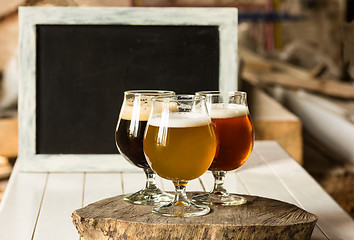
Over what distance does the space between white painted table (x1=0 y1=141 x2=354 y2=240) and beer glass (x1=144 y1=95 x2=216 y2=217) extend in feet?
0.66

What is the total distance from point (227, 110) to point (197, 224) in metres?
0.24

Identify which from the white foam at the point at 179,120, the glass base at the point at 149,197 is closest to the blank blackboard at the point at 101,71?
the glass base at the point at 149,197

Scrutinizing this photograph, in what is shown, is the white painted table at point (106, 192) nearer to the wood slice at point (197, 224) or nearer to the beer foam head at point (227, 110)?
the wood slice at point (197, 224)

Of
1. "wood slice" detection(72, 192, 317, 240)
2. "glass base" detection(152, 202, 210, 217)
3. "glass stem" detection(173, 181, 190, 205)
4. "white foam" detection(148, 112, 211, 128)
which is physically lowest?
"wood slice" detection(72, 192, 317, 240)

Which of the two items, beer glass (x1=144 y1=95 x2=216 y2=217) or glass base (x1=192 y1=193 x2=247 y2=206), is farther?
glass base (x1=192 y1=193 x2=247 y2=206)

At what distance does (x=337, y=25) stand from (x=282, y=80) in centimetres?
522

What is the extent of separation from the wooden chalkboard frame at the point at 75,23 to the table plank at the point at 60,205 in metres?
0.05

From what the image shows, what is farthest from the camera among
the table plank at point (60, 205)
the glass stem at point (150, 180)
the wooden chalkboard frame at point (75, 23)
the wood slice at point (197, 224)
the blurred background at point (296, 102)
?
the blurred background at point (296, 102)

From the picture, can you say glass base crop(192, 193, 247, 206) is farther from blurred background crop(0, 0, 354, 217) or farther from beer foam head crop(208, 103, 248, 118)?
blurred background crop(0, 0, 354, 217)

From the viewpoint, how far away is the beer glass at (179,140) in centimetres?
84

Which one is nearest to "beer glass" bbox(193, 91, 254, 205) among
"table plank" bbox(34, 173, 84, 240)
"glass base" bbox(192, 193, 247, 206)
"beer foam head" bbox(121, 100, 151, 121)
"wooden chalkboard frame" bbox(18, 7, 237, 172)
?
"glass base" bbox(192, 193, 247, 206)

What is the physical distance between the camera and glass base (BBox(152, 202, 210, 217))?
874 mm

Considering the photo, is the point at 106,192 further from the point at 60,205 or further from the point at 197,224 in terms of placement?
the point at 197,224

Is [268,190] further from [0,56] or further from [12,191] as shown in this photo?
[0,56]
